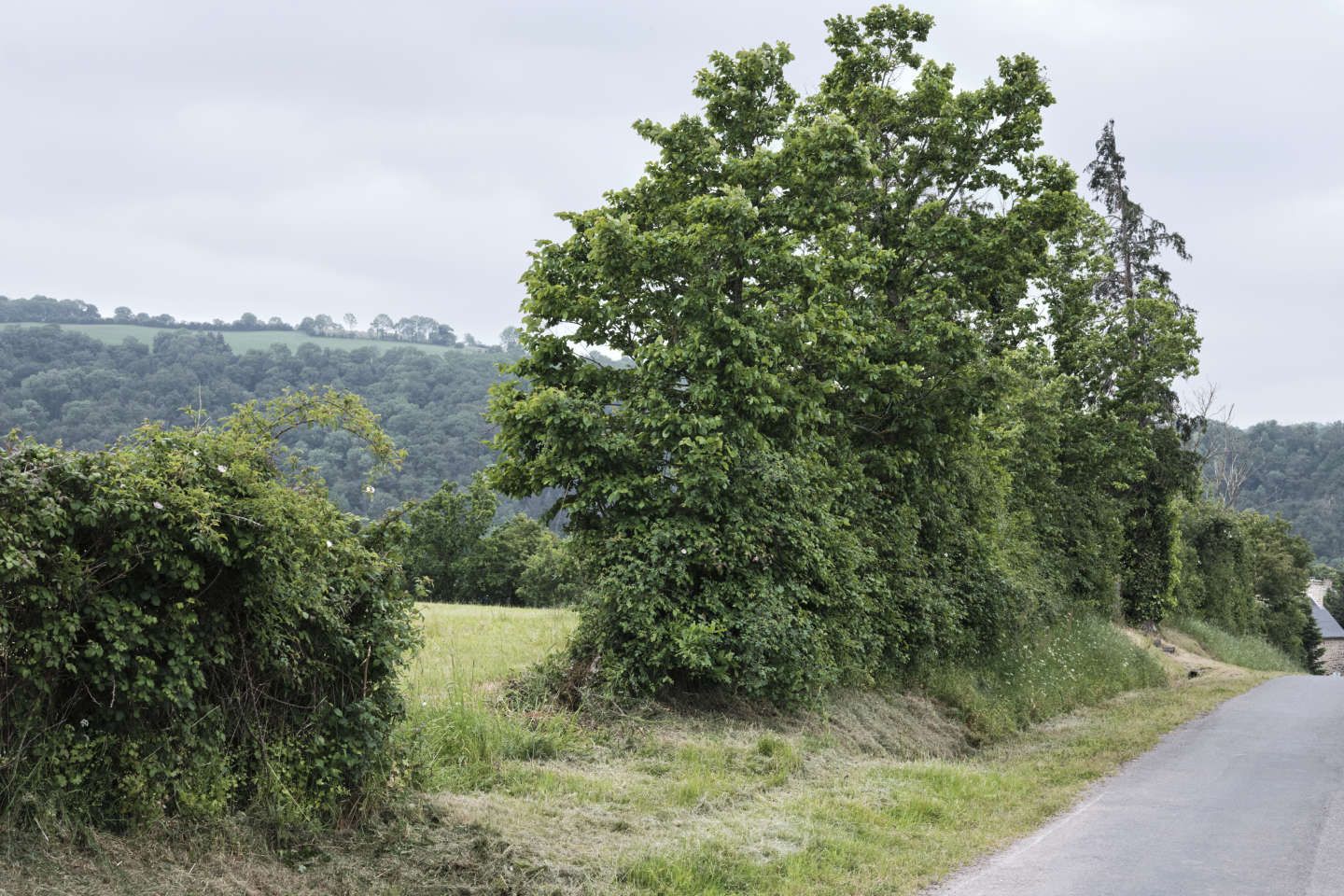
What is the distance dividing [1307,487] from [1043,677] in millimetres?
105285

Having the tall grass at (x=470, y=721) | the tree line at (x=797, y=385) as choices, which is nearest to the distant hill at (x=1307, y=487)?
the tree line at (x=797, y=385)

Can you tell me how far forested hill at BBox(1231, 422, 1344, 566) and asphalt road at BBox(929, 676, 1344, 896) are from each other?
103 metres

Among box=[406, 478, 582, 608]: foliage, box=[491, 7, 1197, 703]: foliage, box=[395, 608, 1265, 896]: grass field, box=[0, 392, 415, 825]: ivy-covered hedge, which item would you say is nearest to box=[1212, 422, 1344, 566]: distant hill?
box=[406, 478, 582, 608]: foliage

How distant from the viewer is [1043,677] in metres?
19.3

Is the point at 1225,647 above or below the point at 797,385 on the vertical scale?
below

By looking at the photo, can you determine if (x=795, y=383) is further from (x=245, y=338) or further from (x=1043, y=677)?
(x=245, y=338)

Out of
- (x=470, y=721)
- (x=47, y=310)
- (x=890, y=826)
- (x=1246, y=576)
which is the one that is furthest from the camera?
(x=47, y=310)

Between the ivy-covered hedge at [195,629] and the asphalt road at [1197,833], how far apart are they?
4325mm

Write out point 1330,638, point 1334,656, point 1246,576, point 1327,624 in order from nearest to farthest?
point 1246,576, point 1334,656, point 1330,638, point 1327,624

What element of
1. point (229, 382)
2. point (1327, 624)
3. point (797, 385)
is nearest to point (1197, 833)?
point (797, 385)

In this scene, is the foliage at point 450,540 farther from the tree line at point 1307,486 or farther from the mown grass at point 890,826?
the tree line at point 1307,486

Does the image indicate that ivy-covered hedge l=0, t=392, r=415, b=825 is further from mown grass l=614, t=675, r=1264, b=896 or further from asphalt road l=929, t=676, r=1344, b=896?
asphalt road l=929, t=676, r=1344, b=896

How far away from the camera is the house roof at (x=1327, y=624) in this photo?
82.6 m

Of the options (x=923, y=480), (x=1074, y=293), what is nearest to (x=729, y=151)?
(x=923, y=480)
